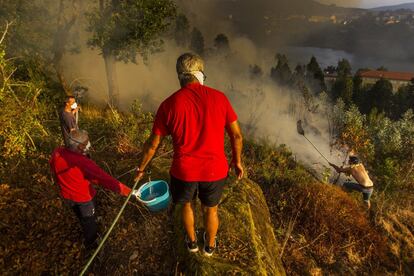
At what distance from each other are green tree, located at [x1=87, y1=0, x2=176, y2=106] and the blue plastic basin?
8922 millimetres

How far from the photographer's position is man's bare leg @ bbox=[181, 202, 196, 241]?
2941mm

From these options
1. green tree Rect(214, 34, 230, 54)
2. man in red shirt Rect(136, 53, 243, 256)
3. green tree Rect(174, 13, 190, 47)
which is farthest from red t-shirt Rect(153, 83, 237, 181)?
green tree Rect(214, 34, 230, 54)

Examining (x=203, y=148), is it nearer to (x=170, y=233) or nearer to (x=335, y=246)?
(x=170, y=233)

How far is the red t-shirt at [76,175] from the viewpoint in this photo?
3.29m

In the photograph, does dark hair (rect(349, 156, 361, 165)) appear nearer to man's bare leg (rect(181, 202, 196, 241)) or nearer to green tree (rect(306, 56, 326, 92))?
man's bare leg (rect(181, 202, 196, 241))

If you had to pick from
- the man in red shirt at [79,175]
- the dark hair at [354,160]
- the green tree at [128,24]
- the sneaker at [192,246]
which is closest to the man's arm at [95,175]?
the man in red shirt at [79,175]

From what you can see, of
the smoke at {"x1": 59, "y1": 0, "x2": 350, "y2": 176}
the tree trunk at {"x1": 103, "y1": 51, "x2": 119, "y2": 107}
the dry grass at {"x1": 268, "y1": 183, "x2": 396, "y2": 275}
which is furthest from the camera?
the smoke at {"x1": 59, "y1": 0, "x2": 350, "y2": 176}

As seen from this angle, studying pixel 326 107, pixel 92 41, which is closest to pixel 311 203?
pixel 92 41

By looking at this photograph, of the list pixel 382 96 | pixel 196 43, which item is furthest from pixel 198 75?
pixel 382 96

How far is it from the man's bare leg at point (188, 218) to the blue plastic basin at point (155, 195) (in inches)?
32.6

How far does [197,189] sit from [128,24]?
34.9 feet

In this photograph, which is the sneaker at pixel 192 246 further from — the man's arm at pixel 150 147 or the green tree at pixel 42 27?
the green tree at pixel 42 27

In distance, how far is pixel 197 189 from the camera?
2.89 m

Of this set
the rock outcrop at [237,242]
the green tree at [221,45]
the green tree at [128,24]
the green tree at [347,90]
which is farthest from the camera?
the green tree at [221,45]
